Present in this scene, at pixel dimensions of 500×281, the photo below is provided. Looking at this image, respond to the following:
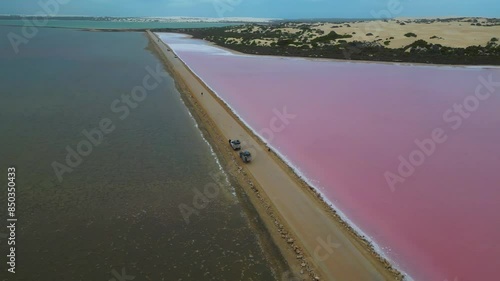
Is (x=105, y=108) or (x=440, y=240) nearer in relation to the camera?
(x=440, y=240)

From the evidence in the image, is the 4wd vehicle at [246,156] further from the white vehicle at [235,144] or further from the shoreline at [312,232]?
the white vehicle at [235,144]

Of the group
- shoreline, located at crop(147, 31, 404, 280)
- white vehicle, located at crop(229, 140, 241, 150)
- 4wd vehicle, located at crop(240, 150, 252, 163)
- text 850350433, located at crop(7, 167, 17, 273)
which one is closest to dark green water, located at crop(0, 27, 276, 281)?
text 850350433, located at crop(7, 167, 17, 273)

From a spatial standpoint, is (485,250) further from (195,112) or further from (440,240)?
(195,112)

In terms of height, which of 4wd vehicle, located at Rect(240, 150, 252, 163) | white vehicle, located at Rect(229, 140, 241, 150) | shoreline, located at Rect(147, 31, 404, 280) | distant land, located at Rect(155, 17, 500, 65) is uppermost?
distant land, located at Rect(155, 17, 500, 65)

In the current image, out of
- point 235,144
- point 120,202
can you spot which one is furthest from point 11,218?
point 235,144

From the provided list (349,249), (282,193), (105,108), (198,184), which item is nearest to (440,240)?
(349,249)

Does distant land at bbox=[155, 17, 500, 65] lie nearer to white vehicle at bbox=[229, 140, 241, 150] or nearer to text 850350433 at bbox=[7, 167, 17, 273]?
white vehicle at bbox=[229, 140, 241, 150]
